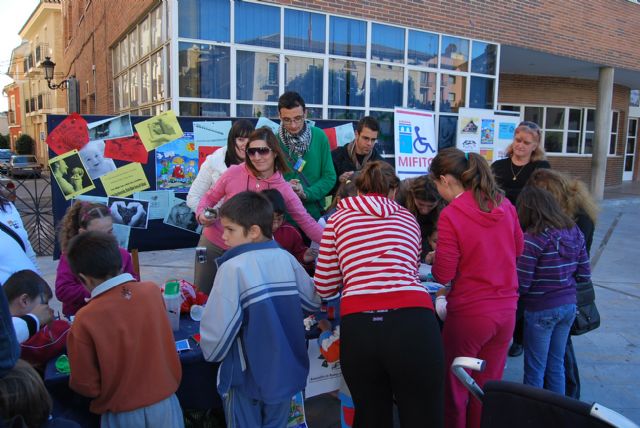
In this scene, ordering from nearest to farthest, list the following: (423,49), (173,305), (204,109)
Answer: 1. (173,305)
2. (204,109)
3. (423,49)

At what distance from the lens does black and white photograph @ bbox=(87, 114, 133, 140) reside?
4391 mm

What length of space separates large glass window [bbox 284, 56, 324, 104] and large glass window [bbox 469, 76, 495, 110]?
379 centimetres

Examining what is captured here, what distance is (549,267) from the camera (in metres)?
2.90

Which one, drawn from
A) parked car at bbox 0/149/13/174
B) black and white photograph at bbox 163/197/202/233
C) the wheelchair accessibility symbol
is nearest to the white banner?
the wheelchair accessibility symbol

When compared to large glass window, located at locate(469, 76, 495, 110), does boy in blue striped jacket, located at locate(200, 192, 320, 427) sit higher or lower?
lower

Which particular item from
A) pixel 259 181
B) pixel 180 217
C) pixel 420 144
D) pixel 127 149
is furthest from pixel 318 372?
pixel 420 144

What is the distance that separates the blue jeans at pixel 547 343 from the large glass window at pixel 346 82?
6.42 meters

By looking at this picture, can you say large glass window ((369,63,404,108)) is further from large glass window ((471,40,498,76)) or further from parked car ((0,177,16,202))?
parked car ((0,177,16,202))

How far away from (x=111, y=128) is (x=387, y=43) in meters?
6.20

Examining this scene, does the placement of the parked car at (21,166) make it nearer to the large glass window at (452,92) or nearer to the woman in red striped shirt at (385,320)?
the large glass window at (452,92)

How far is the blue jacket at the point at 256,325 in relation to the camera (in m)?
2.19

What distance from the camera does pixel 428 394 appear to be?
2145 mm

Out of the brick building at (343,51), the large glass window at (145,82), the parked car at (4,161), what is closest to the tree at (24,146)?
the parked car at (4,161)

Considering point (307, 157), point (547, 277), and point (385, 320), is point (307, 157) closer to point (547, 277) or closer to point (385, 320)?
point (547, 277)
